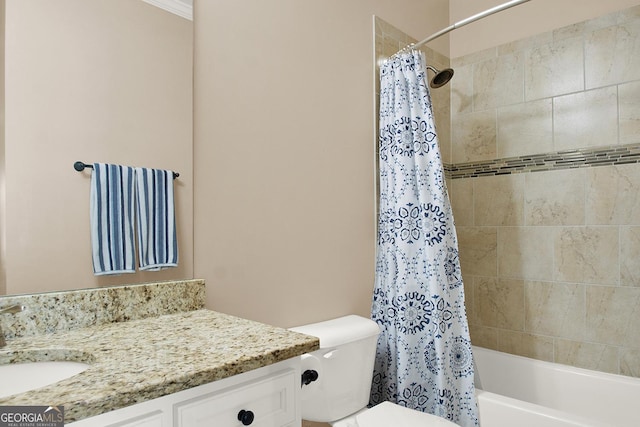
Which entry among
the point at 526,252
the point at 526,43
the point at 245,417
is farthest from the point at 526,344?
the point at 245,417

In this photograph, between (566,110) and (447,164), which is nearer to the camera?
(566,110)

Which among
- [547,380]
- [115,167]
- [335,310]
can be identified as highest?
[115,167]

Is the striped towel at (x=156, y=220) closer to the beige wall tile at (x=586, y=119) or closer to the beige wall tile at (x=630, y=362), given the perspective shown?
the beige wall tile at (x=586, y=119)

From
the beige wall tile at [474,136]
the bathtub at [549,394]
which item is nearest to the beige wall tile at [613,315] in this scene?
the bathtub at [549,394]

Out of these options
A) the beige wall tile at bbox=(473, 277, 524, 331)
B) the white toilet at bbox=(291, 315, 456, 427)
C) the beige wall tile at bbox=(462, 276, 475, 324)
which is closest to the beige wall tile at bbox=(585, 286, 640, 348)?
the beige wall tile at bbox=(473, 277, 524, 331)

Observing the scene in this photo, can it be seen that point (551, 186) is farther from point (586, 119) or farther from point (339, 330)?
point (339, 330)

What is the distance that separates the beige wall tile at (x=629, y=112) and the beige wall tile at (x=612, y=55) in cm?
5

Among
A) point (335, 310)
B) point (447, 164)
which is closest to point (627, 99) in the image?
point (447, 164)

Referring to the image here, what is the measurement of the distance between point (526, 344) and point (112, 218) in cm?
227

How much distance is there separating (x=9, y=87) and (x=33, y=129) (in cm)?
11

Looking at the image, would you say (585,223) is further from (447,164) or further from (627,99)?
(447,164)

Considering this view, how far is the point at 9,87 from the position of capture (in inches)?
39.9

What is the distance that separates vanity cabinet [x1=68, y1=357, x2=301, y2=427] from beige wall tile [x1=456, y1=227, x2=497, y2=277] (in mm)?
1878

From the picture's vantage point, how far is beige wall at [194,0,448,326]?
1.44m
